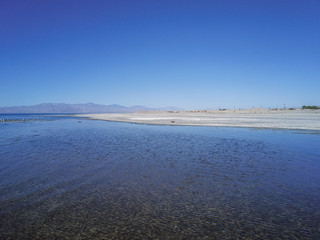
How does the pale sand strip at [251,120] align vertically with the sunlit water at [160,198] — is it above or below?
above

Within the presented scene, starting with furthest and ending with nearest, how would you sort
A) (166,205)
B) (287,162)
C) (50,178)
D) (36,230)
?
(287,162) < (50,178) < (166,205) < (36,230)

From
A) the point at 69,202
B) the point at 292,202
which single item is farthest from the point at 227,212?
the point at 69,202

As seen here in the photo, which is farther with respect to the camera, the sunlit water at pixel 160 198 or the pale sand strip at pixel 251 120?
the pale sand strip at pixel 251 120

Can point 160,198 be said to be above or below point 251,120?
below

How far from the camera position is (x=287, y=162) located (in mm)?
9430

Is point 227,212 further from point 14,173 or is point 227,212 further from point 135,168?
point 14,173

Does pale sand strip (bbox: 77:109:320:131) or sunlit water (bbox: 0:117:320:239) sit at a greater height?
pale sand strip (bbox: 77:109:320:131)

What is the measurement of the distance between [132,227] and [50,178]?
4814 mm

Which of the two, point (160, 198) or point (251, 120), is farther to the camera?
point (251, 120)

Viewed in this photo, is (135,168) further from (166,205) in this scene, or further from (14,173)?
(14,173)

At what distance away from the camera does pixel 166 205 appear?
5301mm

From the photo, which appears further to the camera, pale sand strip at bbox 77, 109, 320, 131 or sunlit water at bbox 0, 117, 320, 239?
pale sand strip at bbox 77, 109, 320, 131

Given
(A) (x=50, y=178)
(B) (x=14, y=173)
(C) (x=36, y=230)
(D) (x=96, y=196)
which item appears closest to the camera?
(C) (x=36, y=230)

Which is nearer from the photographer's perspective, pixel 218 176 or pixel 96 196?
pixel 96 196
